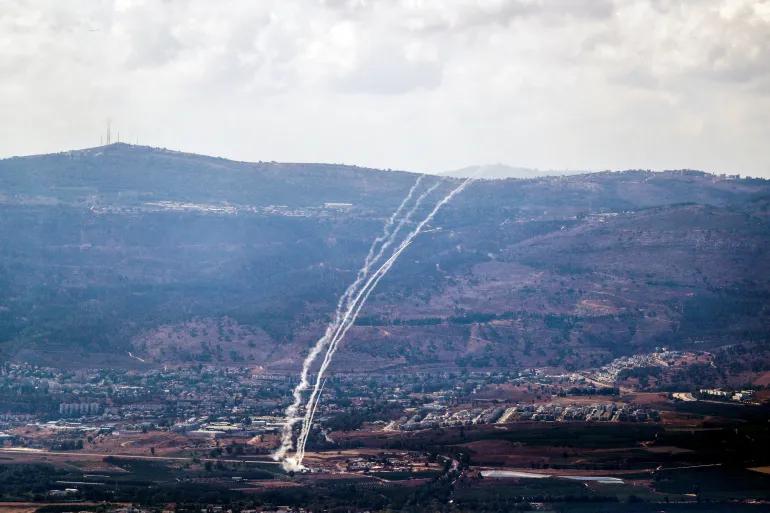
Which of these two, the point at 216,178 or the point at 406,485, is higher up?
the point at 216,178

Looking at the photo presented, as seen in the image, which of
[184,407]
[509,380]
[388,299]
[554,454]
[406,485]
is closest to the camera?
[406,485]

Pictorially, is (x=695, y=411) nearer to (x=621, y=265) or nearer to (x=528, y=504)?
(x=528, y=504)

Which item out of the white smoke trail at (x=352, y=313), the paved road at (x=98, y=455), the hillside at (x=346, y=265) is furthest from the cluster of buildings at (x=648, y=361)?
the paved road at (x=98, y=455)

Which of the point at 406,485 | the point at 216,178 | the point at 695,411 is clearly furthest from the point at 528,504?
the point at 216,178

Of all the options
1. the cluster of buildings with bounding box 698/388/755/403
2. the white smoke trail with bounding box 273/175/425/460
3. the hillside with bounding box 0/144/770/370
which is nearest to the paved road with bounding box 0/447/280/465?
the white smoke trail with bounding box 273/175/425/460

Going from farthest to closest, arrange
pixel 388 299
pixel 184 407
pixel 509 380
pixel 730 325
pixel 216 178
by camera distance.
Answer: pixel 216 178 → pixel 388 299 → pixel 730 325 → pixel 509 380 → pixel 184 407

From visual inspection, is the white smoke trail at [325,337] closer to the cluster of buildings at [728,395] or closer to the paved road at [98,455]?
the paved road at [98,455]
